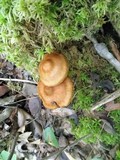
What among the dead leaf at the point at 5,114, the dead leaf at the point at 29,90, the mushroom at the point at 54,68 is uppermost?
the mushroom at the point at 54,68

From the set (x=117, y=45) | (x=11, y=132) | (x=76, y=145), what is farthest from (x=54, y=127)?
(x=117, y=45)

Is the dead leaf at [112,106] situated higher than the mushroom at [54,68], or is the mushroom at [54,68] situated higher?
the mushroom at [54,68]

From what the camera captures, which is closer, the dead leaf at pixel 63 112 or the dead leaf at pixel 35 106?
the dead leaf at pixel 63 112

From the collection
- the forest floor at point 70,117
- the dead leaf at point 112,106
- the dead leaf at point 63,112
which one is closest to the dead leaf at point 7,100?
the forest floor at point 70,117

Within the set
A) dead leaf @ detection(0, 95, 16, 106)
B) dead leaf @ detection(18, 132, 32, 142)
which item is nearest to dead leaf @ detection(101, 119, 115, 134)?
dead leaf @ detection(18, 132, 32, 142)

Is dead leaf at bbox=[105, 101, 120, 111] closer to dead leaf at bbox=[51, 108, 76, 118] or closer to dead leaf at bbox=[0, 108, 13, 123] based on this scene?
dead leaf at bbox=[51, 108, 76, 118]

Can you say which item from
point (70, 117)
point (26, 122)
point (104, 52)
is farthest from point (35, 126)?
point (104, 52)

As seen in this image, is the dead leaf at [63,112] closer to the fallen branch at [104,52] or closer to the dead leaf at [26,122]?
the dead leaf at [26,122]
